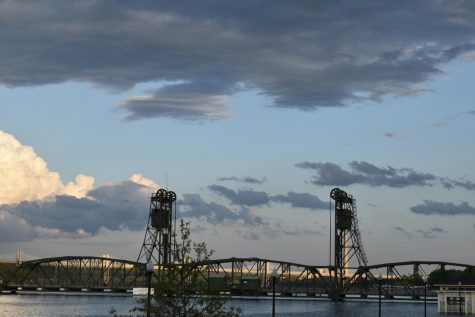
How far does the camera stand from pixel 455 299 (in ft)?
538

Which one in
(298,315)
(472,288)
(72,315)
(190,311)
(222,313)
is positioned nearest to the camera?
(190,311)

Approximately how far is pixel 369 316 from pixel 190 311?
127m

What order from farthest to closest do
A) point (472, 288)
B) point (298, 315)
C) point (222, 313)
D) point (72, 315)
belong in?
point (298, 315)
point (72, 315)
point (472, 288)
point (222, 313)

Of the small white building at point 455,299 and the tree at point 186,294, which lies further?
Answer: the small white building at point 455,299

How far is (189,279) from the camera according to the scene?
205ft

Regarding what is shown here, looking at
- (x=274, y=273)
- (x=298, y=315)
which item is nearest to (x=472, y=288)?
(x=298, y=315)

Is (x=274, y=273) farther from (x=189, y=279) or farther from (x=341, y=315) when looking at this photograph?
(x=341, y=315)

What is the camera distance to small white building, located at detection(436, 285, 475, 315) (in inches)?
6194

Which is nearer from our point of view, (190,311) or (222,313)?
(190,311)

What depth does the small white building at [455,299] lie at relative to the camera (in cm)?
15732

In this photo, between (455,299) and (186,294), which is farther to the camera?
(455,299)

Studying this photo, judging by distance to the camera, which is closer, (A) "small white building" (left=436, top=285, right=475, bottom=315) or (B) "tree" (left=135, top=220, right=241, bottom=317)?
(B) "tree" (left=135, top=220, right=241, bottom=317)

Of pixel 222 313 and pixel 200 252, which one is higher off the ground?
pixel 200 252

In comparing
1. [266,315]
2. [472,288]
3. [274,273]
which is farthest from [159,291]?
[266,315]
